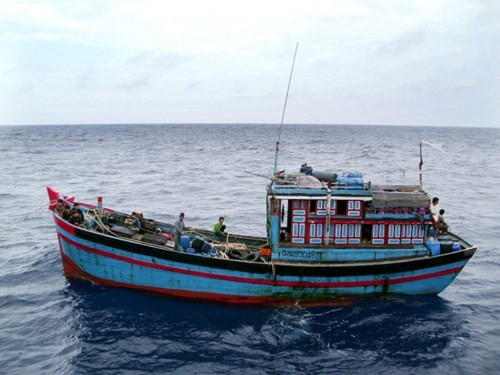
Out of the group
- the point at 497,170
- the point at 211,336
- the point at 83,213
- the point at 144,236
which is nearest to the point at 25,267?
the point at 83,213

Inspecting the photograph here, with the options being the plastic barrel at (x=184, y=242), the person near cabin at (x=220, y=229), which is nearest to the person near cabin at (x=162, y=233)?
the plastic barrel at (x=184, y=242)

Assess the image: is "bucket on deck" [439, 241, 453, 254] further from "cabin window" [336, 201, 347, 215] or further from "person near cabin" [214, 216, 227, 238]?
"person near cabin" [214, 216, 227, 238]

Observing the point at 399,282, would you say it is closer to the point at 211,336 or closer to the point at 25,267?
the point at 211,336

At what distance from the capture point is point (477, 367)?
1521 centimetres

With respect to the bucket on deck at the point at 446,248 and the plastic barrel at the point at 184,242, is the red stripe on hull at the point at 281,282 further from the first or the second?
the plastic barrel at the point at 184,242

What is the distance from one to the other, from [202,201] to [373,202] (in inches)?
965

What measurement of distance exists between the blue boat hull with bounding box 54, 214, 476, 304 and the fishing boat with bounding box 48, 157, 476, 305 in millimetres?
39

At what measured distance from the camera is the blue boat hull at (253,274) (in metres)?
17.7

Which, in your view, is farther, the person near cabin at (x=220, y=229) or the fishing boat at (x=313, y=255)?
the person near cabin at (x=220, y=229)

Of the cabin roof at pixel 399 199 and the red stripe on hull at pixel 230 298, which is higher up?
the cabin roof at pixel 399 199

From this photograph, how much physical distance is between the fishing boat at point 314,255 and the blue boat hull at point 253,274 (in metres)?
0.04

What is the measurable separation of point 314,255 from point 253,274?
253 centimetres

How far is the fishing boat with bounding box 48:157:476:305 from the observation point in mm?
17812

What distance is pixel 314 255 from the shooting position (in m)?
18.1
